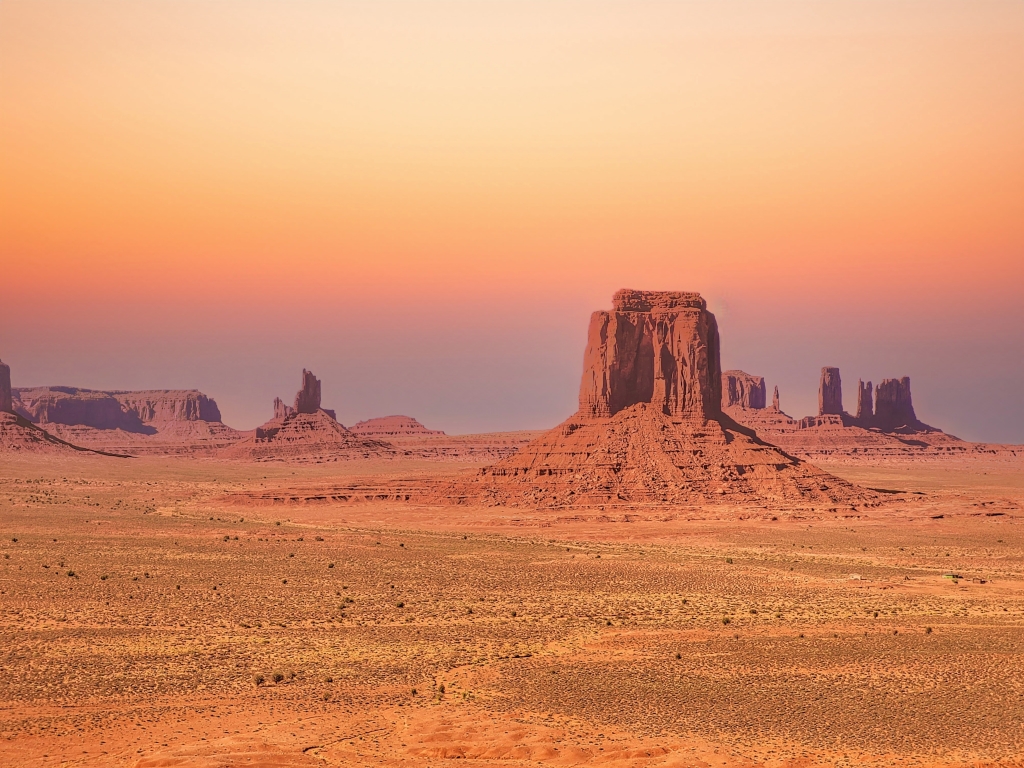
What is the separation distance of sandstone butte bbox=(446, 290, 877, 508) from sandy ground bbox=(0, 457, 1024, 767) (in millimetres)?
18520

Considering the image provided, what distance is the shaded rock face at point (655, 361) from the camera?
8919 centimetres

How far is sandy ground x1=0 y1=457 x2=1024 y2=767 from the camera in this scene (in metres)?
22.3

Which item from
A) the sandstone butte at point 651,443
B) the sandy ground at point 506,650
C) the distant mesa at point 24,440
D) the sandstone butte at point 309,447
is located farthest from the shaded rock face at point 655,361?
the distant mesa at point 24,440

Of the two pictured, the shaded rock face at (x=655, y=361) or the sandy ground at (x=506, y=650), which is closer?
the sandy ground at (x=506, y=650)

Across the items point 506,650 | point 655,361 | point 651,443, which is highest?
point 655,361

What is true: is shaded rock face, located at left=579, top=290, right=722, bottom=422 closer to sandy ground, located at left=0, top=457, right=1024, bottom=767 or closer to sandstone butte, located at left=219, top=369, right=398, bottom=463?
sandy ground, located at left=0, top=457, right=1024, bottom=767

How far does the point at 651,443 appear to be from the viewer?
87.2 meters

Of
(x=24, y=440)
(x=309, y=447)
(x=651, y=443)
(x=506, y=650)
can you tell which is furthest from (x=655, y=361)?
(x=24, y=440)

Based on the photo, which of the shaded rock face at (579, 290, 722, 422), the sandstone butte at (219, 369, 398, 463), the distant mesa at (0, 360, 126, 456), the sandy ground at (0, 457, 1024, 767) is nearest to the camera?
the sandy ground at (0, 457, 1024, 767)

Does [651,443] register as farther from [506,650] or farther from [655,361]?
[506,650]

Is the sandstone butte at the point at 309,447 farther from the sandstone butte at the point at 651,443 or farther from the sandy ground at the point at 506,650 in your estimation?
the sandy ground at the point at 506,650

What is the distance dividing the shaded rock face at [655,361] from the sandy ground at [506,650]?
25454 mm

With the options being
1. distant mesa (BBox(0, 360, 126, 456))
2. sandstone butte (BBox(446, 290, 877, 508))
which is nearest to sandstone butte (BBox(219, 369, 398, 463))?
distant mesa (BBox(0, 360, 126, 456))

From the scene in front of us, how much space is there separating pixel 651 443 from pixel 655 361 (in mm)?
7111
